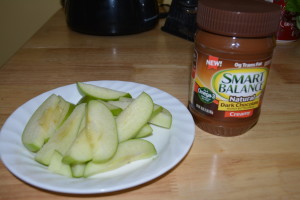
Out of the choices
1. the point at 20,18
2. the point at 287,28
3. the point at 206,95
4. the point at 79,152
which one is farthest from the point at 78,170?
the point at 20,18

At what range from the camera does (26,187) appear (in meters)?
0.43

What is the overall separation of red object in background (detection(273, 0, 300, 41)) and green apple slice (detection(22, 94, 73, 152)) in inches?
27.5

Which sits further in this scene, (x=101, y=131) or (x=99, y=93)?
(x=99, y=93)

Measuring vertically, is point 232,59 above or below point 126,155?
above

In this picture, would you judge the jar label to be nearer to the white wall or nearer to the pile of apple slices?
the pile of apple slices

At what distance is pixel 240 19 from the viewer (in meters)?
0.44

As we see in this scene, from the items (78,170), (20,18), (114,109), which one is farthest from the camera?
(20,18)

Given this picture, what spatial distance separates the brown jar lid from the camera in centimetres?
44

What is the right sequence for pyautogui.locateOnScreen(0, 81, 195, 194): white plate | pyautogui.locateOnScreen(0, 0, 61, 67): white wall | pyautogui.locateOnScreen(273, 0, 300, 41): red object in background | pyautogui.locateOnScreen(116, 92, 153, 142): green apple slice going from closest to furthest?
pyautogui.locateOnScreen(0, 81, 195, 194): white plate
pyautogui.locateOnScreen(116, 92, 153, 142): green apple slice
pyautogui.locateOnScreen(273, 0, 300, 41): red object in background
pyautogui.locateOnScreen(0, 0, 61, 67): white wall

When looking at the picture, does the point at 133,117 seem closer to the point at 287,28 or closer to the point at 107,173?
the point at 107,173

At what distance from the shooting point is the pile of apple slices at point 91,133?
43 centimetres

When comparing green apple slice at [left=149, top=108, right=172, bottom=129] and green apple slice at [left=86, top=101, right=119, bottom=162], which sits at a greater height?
green apple slice at [left=86, top=101, right=119, bottom=162]

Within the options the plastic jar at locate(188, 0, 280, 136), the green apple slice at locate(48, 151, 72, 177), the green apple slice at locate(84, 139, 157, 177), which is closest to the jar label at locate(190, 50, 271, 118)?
the plastic jar at locate(188, 0, 280, 136)

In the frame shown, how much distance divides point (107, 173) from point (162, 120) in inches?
5.6
